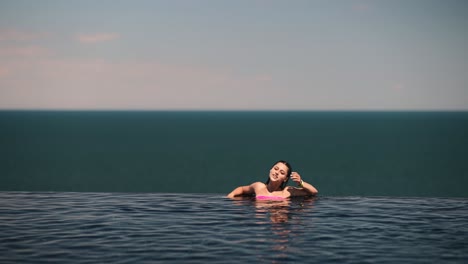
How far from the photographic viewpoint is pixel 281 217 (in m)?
16.6

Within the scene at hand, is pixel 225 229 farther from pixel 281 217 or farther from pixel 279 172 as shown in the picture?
→ pixel 279 172

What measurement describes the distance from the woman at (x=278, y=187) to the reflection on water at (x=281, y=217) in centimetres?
25

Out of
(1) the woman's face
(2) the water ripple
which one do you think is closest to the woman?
(1) the woman's face

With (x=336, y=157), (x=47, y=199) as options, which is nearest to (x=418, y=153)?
(x=336, y=157)

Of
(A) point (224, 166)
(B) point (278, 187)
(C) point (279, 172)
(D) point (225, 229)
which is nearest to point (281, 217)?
(D) point (225, 229)

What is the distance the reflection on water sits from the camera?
1364 cm

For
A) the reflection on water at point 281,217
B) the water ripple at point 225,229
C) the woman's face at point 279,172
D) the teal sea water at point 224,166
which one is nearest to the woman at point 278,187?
the woman's face at point 279,172

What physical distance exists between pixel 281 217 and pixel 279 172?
221 centimetres

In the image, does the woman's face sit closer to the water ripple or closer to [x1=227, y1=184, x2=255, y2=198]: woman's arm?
the water ripple

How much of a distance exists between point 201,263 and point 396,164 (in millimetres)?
67768

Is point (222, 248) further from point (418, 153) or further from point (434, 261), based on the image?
point (418, 153)

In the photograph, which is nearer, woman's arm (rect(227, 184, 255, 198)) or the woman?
the woman

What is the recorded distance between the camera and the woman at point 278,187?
18.6 meters

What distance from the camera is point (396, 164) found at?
77188 millimetres
